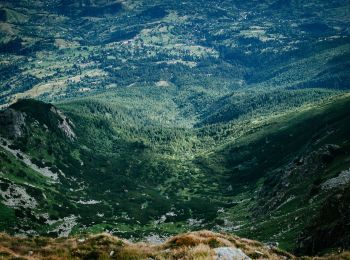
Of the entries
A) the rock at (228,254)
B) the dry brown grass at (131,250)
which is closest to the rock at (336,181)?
the dry brown grass at (131,250)

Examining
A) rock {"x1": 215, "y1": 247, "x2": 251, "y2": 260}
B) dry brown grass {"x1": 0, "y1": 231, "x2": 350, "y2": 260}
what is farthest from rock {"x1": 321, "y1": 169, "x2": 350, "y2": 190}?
rock {"x1": 215, "y1": 247, "x2": 251, "y2": 260}

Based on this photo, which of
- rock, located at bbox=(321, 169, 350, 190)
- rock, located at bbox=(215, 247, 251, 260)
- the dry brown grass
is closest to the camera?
rock, located at bbox=(215, 247, 251, 260)

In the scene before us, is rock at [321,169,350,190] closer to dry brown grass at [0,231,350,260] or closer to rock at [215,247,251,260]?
dry brown grass at [0,231,350,260]

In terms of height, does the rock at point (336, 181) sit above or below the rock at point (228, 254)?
below

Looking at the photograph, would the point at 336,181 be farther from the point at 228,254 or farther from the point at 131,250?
the point at 228,254

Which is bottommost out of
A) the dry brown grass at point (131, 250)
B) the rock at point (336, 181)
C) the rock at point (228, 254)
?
the rock at point (336, 181)

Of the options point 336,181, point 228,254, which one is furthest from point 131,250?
point 336,181

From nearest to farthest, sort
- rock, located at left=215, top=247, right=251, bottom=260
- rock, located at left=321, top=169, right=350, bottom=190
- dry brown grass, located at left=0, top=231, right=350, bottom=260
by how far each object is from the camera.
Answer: rock, located at left=215, top=247, right=251, bottom=260
dry brown grass, located at left=0, top=231, right=350, bottom=260
rock, located at left=321, top=169, right=350, bottom=190

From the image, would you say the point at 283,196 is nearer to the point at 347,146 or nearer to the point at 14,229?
the point at 347,146

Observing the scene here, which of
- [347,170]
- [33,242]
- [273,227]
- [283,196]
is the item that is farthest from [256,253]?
[283,196]

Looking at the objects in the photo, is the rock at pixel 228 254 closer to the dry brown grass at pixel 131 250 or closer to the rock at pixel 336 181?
the dry brown grass at pixel 131 250

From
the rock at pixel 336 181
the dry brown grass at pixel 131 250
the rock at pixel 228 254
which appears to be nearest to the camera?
the rock at pixel 228 254
